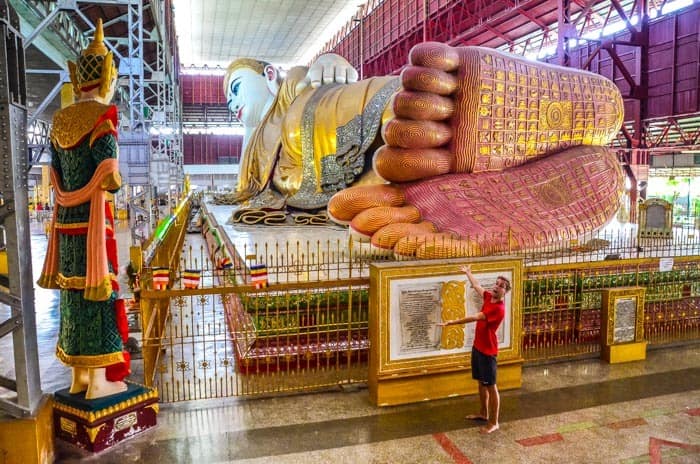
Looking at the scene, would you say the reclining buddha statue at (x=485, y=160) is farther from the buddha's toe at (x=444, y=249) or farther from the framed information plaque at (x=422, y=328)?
the framed information plaque at (x=422, y=328)

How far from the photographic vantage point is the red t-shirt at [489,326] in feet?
9.76

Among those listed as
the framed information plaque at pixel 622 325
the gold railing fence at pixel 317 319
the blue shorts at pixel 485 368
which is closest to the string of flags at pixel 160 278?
the gold railing fence at pixel 317 319

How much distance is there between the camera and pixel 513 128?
562 centimetres

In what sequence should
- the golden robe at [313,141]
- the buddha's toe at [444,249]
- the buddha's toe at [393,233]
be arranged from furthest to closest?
the golden robe at [313,141]
the buddha's toe at [393,233]
the buddha's toe at [444,249]

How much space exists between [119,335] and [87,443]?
0.54 meters

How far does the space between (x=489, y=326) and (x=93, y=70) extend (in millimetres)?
2443

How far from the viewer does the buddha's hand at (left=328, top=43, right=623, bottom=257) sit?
4.91 metres

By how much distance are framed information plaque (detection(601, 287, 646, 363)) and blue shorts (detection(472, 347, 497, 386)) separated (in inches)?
61.7

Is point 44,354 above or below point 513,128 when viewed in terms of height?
below

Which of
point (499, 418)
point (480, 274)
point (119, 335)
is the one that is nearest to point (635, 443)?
point (499, 418)

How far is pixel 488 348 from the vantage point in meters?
3.02

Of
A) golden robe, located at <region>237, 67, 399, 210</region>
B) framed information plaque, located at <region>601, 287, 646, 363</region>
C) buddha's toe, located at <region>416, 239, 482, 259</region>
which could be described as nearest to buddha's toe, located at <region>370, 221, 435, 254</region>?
buddha's toe, located at <region>416, 239, 482, 259</region>

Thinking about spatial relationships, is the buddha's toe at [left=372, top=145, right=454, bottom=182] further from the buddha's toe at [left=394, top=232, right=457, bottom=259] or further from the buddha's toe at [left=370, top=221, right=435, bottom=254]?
the buddha's toe at [left=394, top=232, right=457, bottom=259]

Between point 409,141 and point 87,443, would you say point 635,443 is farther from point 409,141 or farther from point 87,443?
point 409,141
